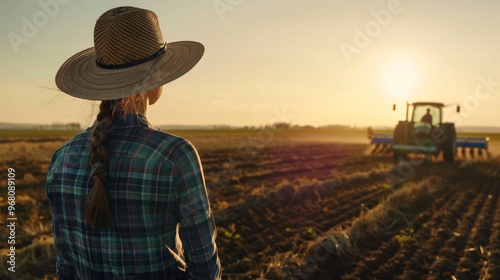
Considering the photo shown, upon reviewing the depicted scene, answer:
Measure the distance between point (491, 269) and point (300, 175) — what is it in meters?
9.01

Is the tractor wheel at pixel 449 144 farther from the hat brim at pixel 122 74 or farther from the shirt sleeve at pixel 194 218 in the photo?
the shirt sleeve at pixel 194 218

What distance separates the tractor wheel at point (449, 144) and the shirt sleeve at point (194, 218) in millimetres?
16411

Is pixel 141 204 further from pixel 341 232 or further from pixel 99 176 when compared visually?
pixel 341 232

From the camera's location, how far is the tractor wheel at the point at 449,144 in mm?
16109

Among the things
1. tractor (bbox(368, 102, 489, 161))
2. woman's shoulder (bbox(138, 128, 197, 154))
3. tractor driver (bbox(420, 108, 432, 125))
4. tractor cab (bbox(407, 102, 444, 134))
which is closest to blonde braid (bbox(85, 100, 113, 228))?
woman's shoulder (bbox(138, 128, 197, 154))

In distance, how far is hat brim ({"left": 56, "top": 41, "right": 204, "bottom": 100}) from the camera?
146cm

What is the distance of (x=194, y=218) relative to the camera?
1.40 meters

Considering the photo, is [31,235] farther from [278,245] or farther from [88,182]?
[88,182]

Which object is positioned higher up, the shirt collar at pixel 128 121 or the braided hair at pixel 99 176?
the shirt collar at pixel 128 121

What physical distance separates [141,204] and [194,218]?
173mm

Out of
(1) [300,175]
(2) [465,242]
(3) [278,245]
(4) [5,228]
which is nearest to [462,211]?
(2) [465,242]

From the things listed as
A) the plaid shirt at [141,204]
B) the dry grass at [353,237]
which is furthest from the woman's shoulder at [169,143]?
the dry grass at [353,237]

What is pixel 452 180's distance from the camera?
11.6 meters

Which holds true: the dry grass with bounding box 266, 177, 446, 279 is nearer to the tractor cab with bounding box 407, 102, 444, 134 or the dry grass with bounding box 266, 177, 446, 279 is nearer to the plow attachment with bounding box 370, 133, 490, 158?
the plow attachment with bounding box 370, 133, 490, 158
